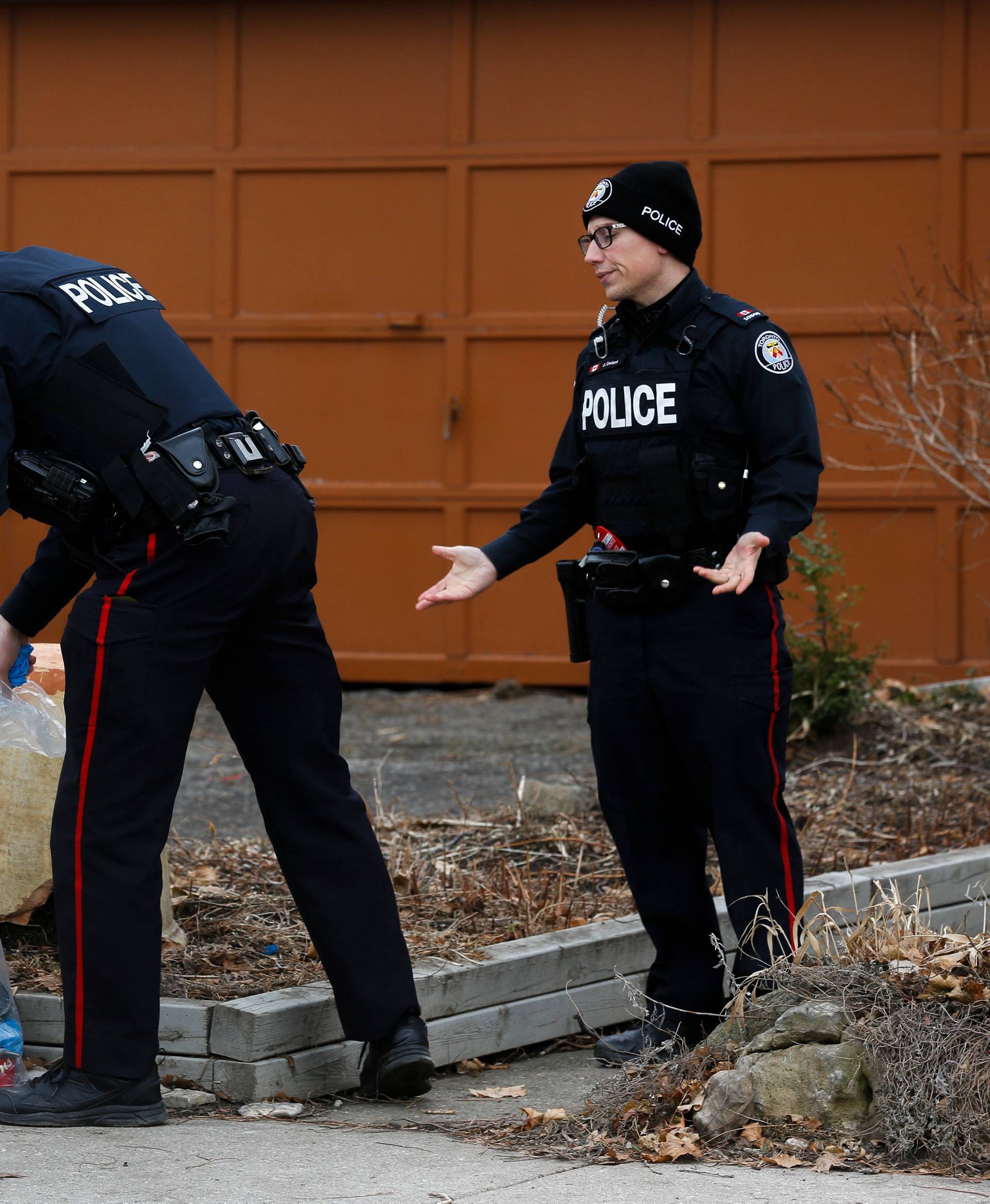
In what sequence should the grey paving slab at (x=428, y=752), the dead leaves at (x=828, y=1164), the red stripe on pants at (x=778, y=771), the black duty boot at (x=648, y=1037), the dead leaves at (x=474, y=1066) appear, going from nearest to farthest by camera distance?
1. the dead leaves at (x=828, y=1164)
2. the red stripe on pants at (x=778, y=771)
3. the black duty boot at (x=648, y=1037)
4. the dead leaves at (x=474, y=1066)
5. the grey paving slab at (x=428, y=752)

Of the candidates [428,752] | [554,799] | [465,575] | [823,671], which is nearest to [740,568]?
[465,575]

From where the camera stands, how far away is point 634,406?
3.71 m

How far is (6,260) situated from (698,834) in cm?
193

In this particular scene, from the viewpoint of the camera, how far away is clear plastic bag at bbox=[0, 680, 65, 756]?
12.7 feet

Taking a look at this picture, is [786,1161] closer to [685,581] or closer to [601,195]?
[685,581]

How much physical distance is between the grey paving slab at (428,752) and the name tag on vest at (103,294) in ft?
7.44

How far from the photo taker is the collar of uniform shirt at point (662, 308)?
3.75m

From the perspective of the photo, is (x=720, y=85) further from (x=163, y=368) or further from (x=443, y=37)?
(x=163, y=368)

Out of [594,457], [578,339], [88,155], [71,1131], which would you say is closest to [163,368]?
[594,457]

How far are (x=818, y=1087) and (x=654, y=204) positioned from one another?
186 centimetres

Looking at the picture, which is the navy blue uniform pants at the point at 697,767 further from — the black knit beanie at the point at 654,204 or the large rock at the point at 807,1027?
the black knit beanie at the point at 654,204

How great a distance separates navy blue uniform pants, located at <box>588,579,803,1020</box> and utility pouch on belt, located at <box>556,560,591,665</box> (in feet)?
0.18

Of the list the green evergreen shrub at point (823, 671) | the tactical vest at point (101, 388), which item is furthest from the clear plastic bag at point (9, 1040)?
the green evergreen shrub at point (823, 671)

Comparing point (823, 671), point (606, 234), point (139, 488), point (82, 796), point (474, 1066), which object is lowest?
point (474, 1066)
